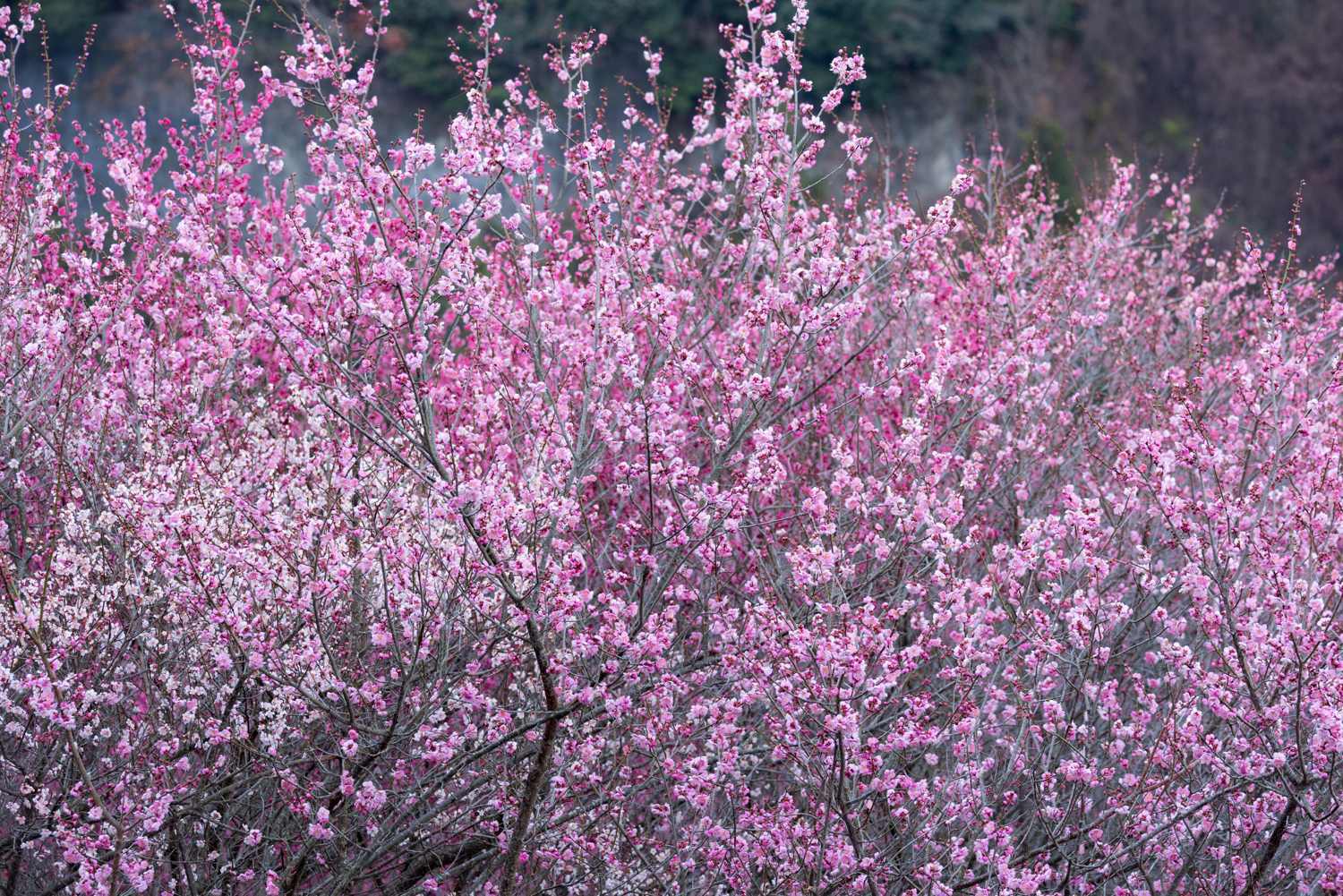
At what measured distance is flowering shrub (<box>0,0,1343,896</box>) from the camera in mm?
4887

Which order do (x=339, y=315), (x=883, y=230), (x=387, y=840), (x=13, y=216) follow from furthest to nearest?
(x=883, y=230) → (x=13, y=216) → (x=339, y=315) → (x=387, y=840)

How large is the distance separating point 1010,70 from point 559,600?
28.8 metres

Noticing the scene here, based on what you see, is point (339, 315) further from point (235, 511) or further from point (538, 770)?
point (538, 770)

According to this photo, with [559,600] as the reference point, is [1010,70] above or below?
above

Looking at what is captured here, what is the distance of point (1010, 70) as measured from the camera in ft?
102

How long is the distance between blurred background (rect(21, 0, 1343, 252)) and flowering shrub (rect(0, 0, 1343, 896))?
14034mm

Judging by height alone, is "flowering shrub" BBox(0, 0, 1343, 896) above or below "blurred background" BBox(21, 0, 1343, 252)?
below

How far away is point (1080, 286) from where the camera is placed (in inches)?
356

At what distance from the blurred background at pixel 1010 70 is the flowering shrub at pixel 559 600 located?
46.0 feet

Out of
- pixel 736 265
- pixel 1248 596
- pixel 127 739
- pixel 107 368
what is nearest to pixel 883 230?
pixel 736 265

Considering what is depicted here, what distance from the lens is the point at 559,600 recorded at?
187 inches

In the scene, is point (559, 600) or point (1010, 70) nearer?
point (559, 600)

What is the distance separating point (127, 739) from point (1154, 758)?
394 cm

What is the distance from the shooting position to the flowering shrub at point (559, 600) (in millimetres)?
4887
